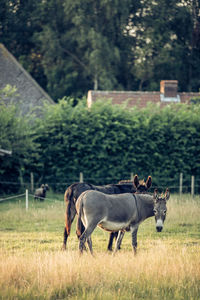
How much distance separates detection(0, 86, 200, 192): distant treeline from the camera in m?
22.3

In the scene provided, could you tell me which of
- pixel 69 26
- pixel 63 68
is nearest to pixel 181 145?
pixel 63 68

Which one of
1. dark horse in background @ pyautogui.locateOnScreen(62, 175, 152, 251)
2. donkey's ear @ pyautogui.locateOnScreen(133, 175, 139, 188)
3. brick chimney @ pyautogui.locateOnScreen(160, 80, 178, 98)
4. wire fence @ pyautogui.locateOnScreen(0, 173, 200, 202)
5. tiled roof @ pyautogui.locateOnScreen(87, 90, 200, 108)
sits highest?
brick chimney @ pyautogui.locateOnScreen(160, 80, 178, 98)

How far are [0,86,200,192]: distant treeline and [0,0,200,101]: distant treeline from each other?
16.2 m

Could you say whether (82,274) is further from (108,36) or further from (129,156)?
(108,36)

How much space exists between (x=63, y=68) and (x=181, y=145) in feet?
67.7

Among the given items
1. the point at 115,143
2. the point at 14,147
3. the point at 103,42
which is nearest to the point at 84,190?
the point at 14,147

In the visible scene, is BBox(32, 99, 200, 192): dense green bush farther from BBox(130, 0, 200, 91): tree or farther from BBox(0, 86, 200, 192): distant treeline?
BBox(130, 0, 200, 91): tree

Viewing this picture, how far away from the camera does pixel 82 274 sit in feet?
27.3

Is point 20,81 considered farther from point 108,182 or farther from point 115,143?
point 108,182

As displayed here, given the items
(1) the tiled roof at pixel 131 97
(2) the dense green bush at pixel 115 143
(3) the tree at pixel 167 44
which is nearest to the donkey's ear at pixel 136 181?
(2) the dense green bush at pixel 115 143

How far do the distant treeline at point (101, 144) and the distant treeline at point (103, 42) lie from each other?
53.2 feet

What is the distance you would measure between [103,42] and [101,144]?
18.6 meters

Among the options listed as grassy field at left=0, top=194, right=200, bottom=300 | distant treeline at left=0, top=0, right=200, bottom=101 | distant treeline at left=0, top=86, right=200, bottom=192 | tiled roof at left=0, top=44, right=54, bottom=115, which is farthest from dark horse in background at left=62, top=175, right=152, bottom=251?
distant treeline at left=0, top=0, right=200, bottom=101

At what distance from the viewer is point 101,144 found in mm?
23125
